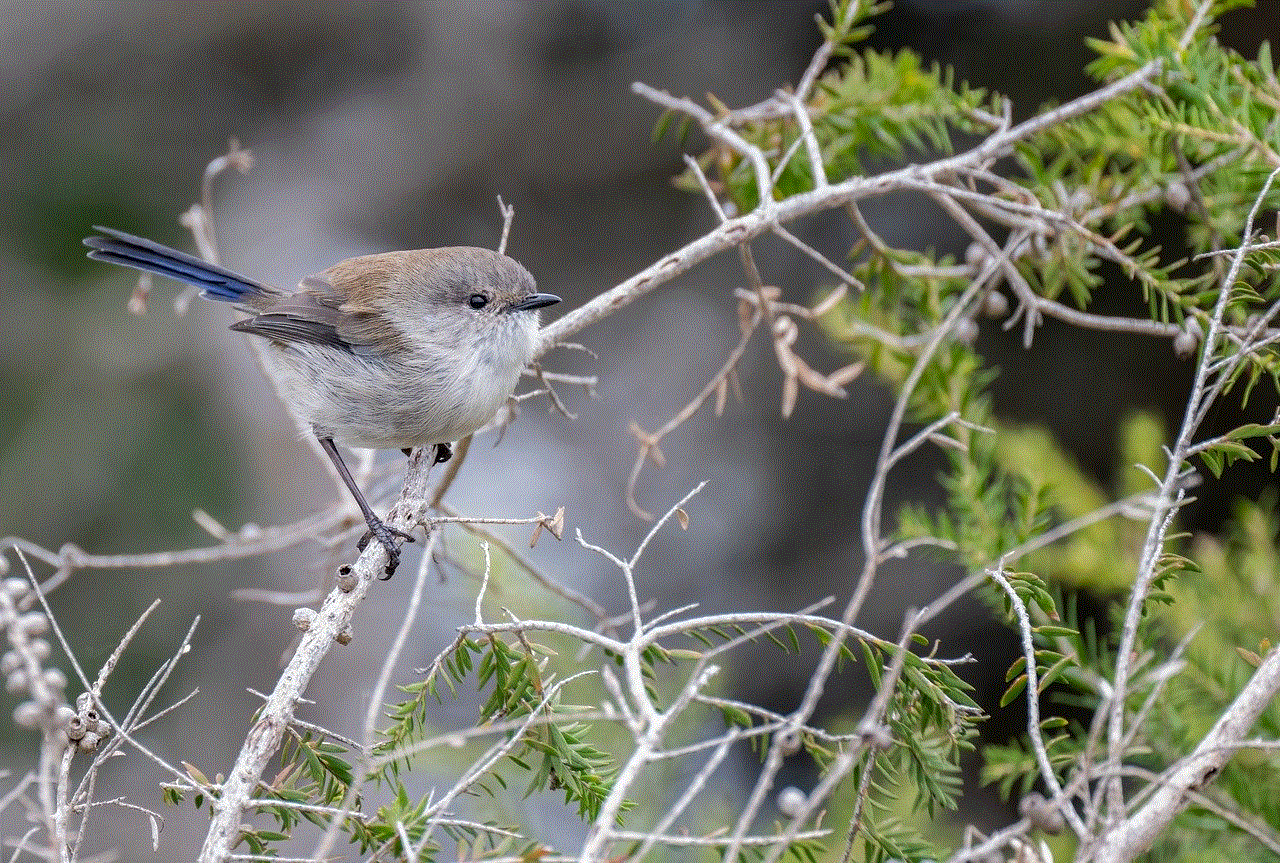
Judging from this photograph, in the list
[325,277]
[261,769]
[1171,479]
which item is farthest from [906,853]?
[325,277]

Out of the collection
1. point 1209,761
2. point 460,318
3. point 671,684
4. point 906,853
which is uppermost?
point 460,318

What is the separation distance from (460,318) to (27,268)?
122 inches

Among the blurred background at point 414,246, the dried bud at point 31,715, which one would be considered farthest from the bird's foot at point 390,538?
the blurred background at point 414,246

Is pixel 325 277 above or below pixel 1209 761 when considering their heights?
above

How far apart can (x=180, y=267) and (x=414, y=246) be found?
3.08m

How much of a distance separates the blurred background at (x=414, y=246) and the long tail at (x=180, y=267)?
1.31m

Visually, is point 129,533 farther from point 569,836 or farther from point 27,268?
point 569,836

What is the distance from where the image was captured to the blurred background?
4691 millimetres

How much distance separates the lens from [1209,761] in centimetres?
143

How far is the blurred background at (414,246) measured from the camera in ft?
15.4

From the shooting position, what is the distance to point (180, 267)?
3258mm

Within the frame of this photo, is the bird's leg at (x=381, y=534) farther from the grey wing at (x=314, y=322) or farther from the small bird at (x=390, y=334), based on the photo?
the grey wing at (x=314, y=322)

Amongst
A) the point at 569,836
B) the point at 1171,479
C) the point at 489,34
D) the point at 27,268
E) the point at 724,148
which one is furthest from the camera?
the point at 489,34

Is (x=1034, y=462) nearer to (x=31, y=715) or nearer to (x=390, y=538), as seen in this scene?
(x=390, y=538)
